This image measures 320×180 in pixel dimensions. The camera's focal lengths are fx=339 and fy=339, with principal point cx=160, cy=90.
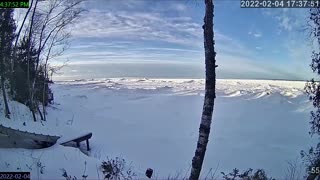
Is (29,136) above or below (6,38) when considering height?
below

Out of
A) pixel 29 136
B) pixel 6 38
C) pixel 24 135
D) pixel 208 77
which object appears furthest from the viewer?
pixel 6 38

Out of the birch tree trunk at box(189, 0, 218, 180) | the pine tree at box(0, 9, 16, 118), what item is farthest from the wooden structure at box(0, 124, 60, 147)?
the pine tree at box(0, 9, 16, 118)

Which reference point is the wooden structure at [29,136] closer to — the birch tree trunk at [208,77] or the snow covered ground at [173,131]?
the snow covered ground at [173,131]

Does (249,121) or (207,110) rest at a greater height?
(207,110)

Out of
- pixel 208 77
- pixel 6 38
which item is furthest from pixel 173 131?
pixel 208 77

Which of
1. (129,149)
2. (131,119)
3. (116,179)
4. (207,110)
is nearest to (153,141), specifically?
(129,149)

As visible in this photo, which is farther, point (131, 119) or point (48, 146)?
point (131, 119)

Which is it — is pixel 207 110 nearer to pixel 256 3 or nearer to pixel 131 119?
pixel 256 3

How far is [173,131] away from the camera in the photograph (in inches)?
869

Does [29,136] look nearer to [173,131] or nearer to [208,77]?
[208,77]

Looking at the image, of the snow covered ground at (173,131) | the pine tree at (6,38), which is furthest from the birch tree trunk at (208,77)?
the pine tree at (6,38)

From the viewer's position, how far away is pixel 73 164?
31.9 ft

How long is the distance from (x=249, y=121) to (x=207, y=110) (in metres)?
19.4

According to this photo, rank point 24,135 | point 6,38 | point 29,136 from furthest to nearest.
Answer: point 6,38, point 29,136, point 24,135
